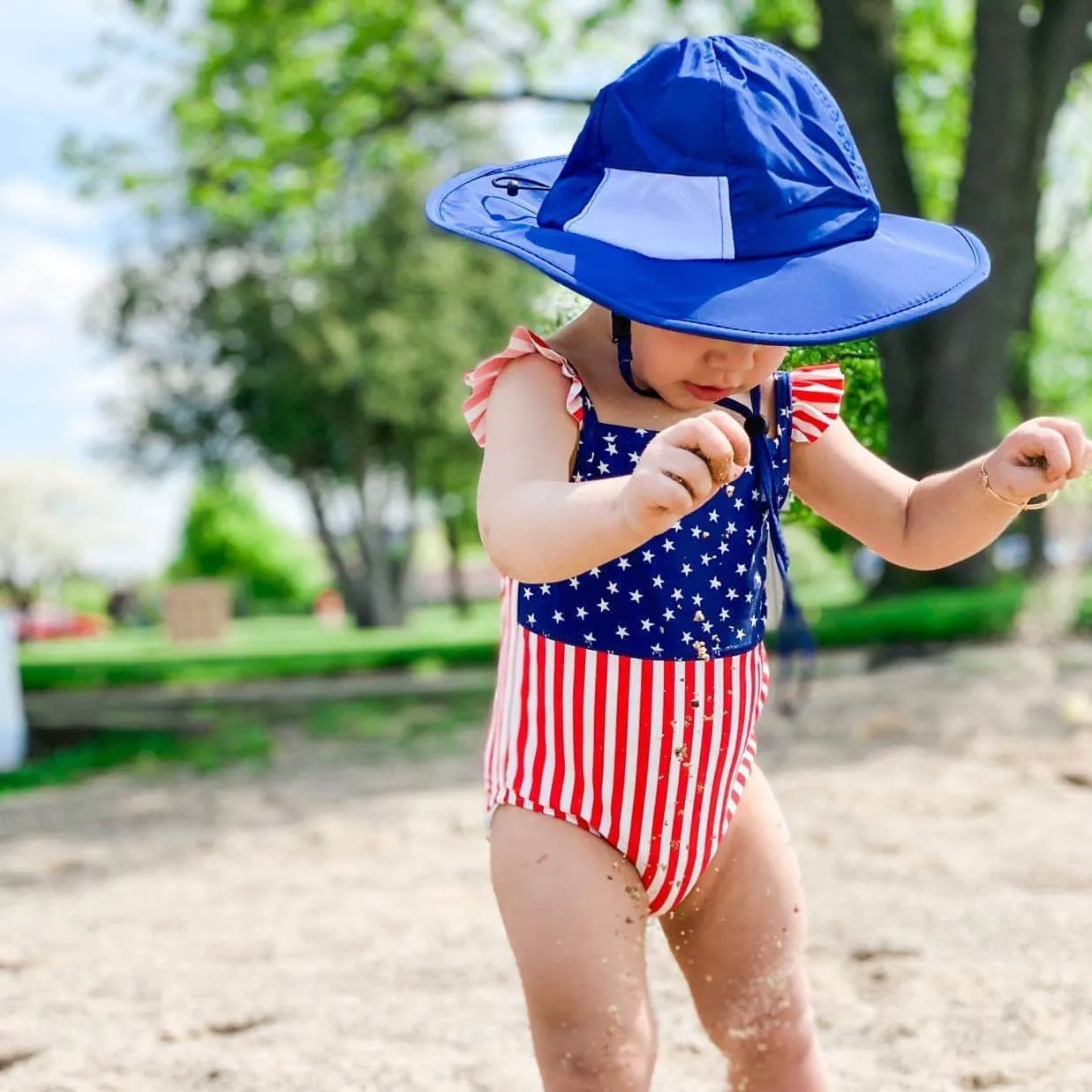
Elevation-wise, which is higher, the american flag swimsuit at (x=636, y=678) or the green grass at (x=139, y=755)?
the american flag swimsuit at (x=636, y=678)

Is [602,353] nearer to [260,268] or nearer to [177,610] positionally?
[177,610]

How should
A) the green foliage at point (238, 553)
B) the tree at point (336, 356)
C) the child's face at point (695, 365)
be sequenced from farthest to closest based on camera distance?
1. the green foliage at point (238, 553)
2. the tree at point (336, 356)
3. the child's face at point (695, 365)


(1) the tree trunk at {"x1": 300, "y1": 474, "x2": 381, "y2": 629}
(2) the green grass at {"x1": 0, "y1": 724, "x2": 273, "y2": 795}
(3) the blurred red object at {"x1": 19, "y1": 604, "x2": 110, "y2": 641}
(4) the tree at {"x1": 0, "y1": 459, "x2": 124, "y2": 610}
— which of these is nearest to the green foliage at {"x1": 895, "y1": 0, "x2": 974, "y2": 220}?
(2) the green grass at {"x1": 0, "y1": 724, "x2": 273, "y2": 795}

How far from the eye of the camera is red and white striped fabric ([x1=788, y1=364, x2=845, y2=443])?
1.79 metres

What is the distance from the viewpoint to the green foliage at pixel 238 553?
3603 cm

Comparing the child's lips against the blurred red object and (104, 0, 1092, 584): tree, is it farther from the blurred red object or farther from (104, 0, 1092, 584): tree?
the blurred red object

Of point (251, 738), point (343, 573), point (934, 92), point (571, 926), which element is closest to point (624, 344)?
point (571, 926)

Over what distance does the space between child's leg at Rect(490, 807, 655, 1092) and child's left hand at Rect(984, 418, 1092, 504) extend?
69 centimetres

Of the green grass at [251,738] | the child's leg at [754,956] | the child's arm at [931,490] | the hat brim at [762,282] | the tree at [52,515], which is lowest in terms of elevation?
the tree at [52,515]

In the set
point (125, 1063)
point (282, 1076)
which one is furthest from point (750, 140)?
point (125, 1063)

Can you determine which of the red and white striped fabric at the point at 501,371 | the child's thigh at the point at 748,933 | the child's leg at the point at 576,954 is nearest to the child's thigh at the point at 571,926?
the child's leg at the point at 576,954

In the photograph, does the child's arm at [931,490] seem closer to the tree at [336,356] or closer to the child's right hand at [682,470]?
the child's right hand at [682,470]

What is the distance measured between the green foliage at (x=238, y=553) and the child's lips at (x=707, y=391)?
3479 cm

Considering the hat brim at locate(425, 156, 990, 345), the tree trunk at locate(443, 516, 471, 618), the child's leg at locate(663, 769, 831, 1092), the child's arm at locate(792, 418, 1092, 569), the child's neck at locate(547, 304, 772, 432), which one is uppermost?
the hat brim at locate(425, 156, 990, 345)
